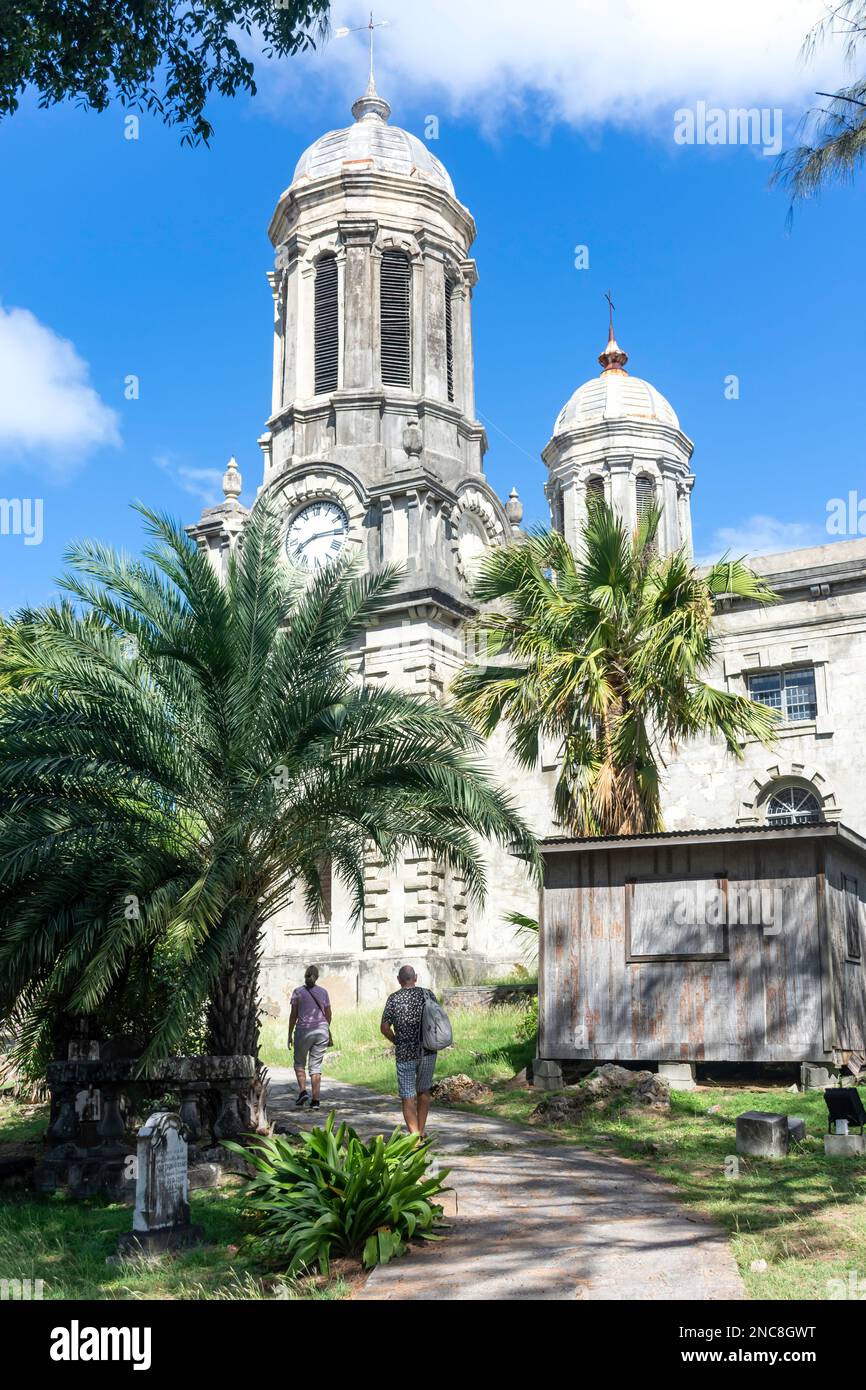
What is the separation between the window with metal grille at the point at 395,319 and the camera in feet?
112

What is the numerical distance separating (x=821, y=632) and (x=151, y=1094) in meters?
18.5

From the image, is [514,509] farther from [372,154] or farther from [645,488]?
[372,154]

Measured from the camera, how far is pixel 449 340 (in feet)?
116

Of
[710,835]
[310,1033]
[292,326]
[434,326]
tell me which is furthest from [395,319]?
[310,1033]

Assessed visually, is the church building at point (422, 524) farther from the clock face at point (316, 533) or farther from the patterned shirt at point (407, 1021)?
the patterned shirt at point (407, 1021)

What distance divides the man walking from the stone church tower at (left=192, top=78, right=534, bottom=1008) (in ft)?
51.0

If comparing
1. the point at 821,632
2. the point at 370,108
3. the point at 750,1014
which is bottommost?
the point at 750,1014

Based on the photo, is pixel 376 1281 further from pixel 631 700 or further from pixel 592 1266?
pixel 631 700

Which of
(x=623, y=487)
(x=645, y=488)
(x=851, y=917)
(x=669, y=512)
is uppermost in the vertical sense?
(x=645, y=488)

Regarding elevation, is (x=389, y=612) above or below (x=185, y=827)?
above

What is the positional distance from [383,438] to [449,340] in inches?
162

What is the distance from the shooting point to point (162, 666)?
47.4 ft

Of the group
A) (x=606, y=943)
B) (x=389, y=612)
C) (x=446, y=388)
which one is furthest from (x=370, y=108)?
(x=606, y=943)

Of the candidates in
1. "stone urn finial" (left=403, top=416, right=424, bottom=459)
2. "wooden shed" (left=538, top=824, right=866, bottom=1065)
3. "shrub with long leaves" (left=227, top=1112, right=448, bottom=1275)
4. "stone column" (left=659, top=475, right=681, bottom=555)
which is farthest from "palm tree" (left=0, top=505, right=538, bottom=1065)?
"stone column" (left=659, top=475, right=681, bottom=555)
